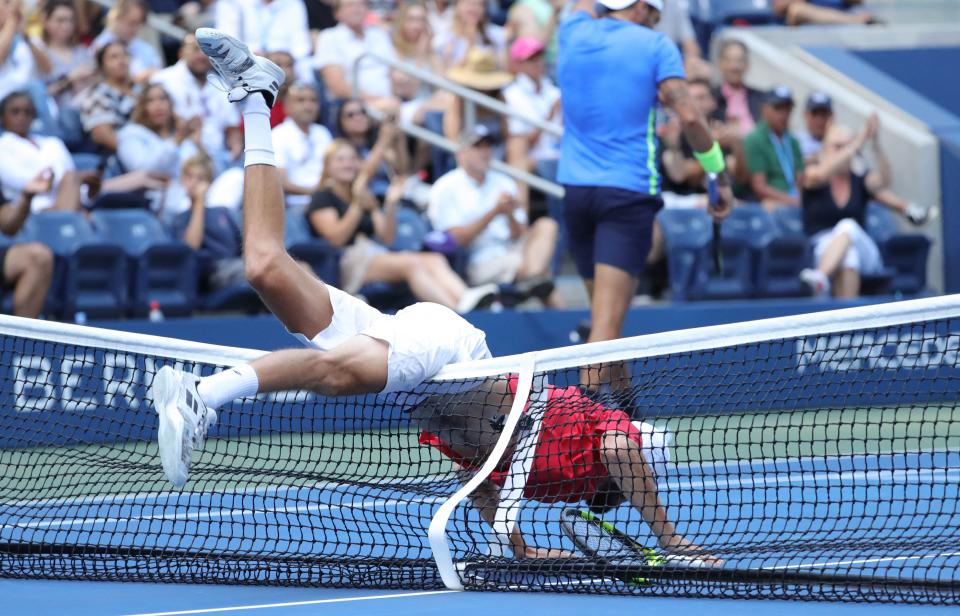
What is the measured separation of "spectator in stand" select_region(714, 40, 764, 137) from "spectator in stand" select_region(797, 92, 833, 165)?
41cm

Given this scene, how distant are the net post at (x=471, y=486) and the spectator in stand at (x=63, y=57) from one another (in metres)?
6.44

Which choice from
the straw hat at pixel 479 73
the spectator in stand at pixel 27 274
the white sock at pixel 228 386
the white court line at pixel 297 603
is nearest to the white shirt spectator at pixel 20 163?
the spectator in stand at pixel 27 274

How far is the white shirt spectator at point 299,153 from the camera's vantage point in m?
10.3

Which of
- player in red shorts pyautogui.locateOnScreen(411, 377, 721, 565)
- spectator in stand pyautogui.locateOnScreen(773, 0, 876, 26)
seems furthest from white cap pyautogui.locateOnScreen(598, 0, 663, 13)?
spectator in stand pyautogui.locateOnScreen(773, 0, 876, 26)

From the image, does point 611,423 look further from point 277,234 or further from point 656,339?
point 277,234

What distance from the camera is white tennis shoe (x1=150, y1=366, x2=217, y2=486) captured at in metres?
4.28

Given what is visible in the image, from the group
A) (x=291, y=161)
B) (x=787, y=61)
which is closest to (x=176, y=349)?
(x=291, y=161)

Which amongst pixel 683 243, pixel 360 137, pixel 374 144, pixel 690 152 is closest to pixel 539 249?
pixel 683 243

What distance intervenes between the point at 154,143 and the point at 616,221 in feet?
13.1

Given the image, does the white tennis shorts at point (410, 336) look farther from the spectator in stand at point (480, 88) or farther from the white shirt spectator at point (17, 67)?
the spectator in stand at point (480, 88)

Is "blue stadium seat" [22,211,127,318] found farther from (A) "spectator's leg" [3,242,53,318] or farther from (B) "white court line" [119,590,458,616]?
(B) "white court line" [119,590,458,616]

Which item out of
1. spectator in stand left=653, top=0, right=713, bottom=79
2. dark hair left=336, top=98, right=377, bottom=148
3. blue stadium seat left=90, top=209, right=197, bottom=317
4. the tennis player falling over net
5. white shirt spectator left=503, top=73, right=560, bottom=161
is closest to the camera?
the tennis player falling over net

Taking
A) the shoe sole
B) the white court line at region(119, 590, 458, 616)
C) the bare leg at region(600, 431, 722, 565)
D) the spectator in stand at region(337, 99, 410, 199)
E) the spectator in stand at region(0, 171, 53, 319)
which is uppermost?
the spectator in stand at region(337, 99, 410, 199)

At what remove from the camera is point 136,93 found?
10.3m
